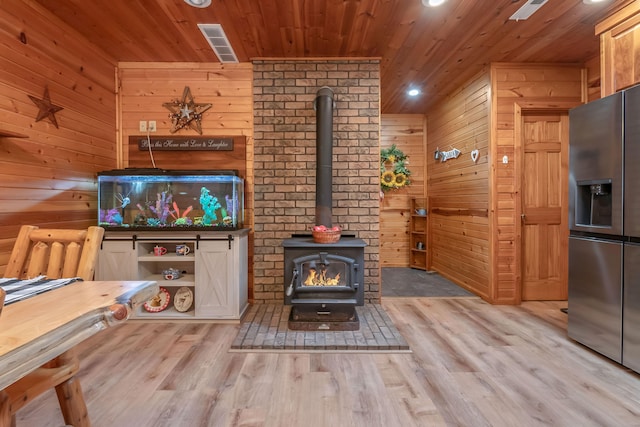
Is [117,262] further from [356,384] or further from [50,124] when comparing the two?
[356,384]

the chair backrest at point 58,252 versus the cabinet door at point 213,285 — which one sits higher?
the chair backrest at point 58,252

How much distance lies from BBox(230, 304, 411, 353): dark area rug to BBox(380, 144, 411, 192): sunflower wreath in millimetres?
2891

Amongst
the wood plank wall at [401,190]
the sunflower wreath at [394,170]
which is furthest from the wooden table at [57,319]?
the wood plank wall at [401,190]

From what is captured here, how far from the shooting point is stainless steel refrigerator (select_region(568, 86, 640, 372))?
201 cm

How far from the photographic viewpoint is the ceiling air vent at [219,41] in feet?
8.80

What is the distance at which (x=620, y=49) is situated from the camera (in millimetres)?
2312

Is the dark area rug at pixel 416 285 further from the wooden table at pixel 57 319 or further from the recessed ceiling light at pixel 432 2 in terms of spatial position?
the wooden table at pixel 57 319

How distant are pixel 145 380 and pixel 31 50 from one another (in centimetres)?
261

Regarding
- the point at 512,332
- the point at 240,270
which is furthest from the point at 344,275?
the point at 512,332

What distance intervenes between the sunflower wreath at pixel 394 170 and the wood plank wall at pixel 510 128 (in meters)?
1.93

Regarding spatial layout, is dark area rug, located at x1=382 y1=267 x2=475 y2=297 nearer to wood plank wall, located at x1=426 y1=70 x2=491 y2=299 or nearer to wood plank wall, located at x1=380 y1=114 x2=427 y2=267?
wood plank wall, located at x1=426 y1=70 x2=491 y2=299

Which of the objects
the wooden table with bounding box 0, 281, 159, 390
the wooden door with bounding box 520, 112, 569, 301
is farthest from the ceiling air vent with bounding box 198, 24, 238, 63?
the wooden door with bounding box 520, 112, 569, 301

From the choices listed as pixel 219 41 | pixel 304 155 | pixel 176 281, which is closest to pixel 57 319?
pixel 176 281

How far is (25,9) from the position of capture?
2328 mm
